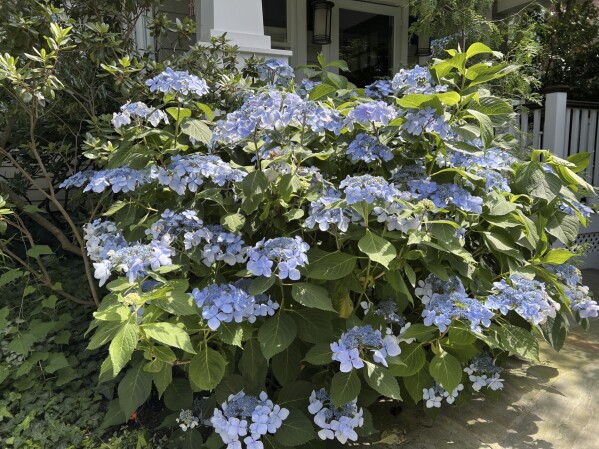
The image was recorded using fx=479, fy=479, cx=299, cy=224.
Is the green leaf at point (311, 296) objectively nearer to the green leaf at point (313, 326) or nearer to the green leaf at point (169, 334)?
the green leaf at point (313, 326)

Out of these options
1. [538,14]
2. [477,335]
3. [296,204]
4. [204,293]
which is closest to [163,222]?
[204,293]

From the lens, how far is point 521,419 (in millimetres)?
2213

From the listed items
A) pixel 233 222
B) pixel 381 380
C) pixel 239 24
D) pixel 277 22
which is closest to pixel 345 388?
pixel 381 380

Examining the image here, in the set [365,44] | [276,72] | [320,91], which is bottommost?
[320,91]

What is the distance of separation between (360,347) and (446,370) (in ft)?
1.18

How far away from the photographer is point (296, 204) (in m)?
1.93

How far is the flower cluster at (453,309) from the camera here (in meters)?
1.62

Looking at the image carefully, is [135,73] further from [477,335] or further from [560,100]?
[560,100]

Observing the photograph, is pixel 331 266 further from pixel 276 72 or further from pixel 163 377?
pixel 276 72

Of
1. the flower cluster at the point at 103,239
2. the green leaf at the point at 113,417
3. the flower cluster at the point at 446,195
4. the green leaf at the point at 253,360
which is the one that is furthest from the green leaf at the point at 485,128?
the green leaf at the point at 113,417

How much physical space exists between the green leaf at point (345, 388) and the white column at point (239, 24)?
2304 mm

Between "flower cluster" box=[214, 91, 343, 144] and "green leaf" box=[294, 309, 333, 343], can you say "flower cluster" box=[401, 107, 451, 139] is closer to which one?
"flower cluster" box=[214, 91, 343, 144]

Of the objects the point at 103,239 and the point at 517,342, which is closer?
the point at 517,342

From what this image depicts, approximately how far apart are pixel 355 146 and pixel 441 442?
1.31m
